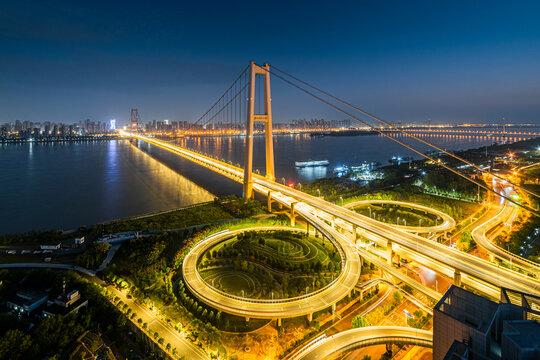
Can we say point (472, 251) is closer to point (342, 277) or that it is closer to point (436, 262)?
point (436, 262)

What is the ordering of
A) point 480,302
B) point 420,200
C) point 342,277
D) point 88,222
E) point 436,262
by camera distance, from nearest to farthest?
point 480,302, point 436,262, point 342,277, point 88,222, point 420,200

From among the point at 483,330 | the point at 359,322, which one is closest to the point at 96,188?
the point at 359,322

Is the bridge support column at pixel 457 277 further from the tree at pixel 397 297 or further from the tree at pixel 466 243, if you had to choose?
the tree at pixel 466 243

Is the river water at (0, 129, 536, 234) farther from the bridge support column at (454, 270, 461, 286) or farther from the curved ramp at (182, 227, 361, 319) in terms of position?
the bridge support column at (454, 270, 461, 286)

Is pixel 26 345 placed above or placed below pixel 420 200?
below

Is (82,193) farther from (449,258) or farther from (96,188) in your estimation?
(449,258)

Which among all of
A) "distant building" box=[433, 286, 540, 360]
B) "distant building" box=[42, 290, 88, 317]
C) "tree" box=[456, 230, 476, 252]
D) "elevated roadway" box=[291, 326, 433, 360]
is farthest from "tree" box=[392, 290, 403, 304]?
"distant building" box=[42, 290, 88, 317]

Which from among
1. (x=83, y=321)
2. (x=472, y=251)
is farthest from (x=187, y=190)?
(x=472, y=251)
